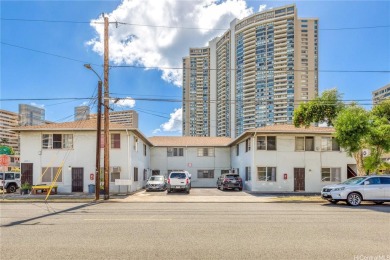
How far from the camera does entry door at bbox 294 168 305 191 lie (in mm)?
28703

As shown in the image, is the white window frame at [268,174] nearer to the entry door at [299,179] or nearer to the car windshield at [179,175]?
the entry door at [299,179]

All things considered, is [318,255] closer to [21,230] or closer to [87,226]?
[87,226]

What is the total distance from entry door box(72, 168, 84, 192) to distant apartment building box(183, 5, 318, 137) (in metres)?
37.0

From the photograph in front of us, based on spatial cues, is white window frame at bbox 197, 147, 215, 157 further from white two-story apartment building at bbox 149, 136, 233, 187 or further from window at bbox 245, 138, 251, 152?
window at bbox 245, 138, 251, 152

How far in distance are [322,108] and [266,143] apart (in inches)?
225

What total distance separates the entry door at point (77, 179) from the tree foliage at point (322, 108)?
18.4m

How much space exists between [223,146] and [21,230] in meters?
31.6

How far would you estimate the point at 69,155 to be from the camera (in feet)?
88.7

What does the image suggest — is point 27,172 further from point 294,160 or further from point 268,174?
point 294,160

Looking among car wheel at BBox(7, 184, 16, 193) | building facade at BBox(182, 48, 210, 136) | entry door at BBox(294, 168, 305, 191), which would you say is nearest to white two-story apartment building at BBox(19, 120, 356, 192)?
entry door at BBox(294, 168, 305, 191)

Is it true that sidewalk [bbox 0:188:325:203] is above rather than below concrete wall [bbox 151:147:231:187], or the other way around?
below

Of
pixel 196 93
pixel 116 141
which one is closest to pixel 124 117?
pixel 116 141

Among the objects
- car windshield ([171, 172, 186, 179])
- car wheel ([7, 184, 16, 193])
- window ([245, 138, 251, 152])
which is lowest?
car wheel ([7, 184, 16, 193])

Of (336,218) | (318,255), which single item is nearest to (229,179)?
(336,218)
